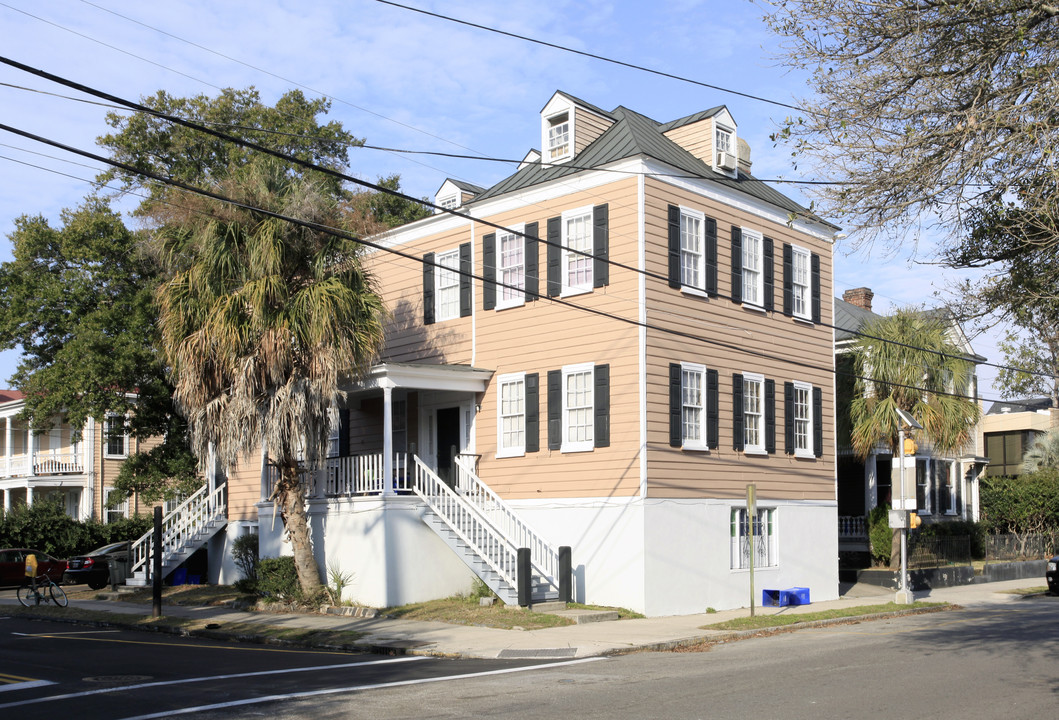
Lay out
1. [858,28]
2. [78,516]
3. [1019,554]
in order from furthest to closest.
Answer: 1. [78,516]
2. [1019,554]
3. [858,28]

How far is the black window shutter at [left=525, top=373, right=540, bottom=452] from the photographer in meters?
23.1

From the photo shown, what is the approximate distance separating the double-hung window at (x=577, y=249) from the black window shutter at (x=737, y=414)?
435 centimetres

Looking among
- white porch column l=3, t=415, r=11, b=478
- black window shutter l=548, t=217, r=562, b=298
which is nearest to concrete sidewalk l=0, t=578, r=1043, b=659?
black window shutter l=548, t=217, r=562, b=298

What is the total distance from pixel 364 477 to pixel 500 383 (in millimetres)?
3846

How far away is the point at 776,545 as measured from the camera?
24.7m

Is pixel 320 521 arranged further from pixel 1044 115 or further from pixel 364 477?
pixel 1044 115

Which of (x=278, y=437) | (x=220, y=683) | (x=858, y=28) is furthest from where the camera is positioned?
(x=278, y=437)

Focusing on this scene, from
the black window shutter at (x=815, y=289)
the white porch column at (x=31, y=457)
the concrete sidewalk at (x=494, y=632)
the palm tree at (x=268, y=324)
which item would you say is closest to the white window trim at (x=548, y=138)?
the palm tree at (x=268, y=324)

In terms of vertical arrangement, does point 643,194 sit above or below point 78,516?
above

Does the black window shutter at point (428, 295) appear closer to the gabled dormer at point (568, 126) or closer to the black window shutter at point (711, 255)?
the gabled dormer at point (568, 126)

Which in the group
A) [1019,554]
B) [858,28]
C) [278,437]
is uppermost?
[858,28]

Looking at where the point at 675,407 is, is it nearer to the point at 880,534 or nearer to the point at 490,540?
the point at 490,540

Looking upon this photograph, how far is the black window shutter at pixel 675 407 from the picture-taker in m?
21.9

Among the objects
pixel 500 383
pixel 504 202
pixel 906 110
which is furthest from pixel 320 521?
pixel 906 110
